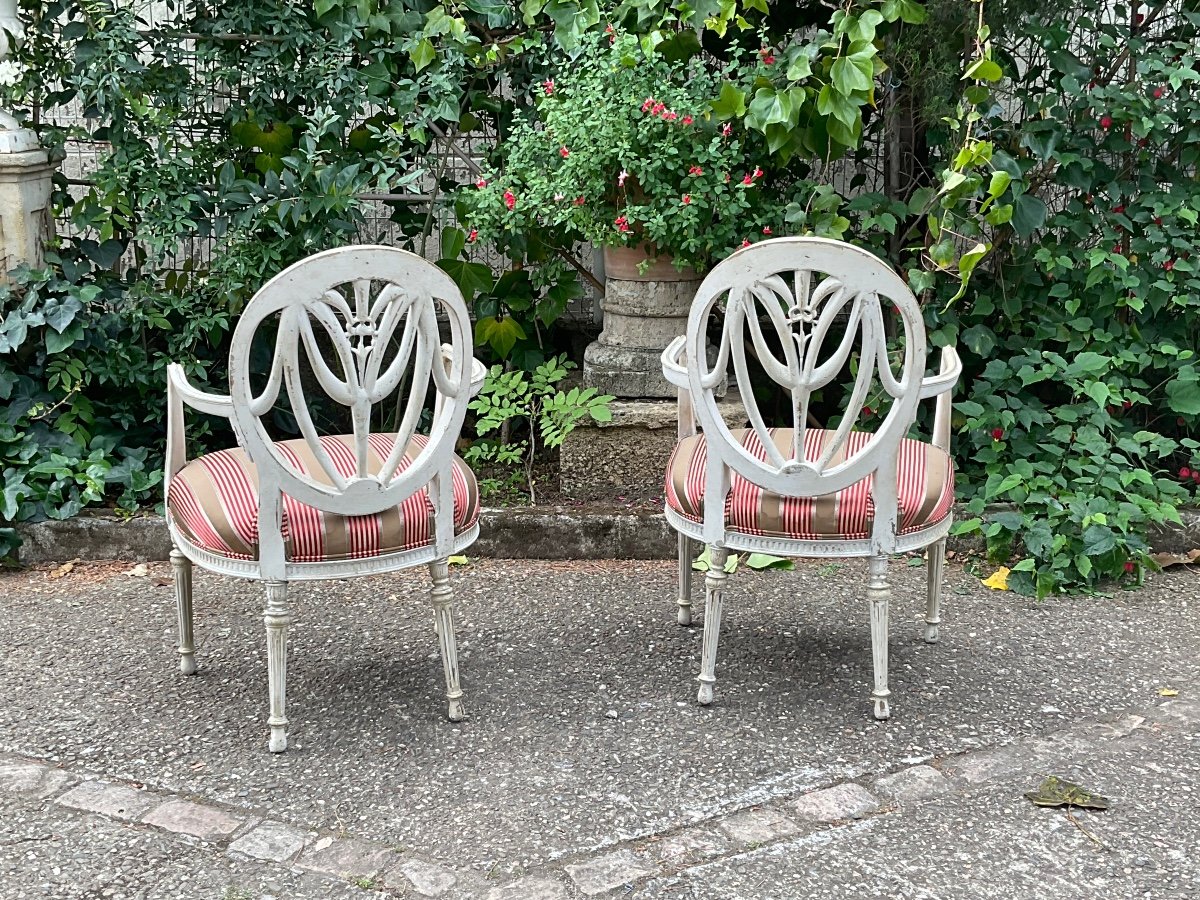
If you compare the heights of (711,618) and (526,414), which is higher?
(526,414)

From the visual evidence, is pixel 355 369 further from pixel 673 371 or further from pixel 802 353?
pixel 802 353

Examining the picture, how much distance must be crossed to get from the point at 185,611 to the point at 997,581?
250 centimetres

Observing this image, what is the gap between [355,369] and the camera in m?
3.01

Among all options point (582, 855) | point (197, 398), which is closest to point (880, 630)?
point (582, 855)

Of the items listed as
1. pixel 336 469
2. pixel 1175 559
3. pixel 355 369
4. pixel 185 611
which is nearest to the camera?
pixel 355 369

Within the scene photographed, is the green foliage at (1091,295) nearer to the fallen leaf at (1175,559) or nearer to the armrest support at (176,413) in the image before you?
the fallen leaf at (1175,559)

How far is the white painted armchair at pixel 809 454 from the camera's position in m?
2.98

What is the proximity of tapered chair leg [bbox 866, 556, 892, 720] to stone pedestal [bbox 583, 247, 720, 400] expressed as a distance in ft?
5.05

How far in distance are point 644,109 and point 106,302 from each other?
7.07 ft

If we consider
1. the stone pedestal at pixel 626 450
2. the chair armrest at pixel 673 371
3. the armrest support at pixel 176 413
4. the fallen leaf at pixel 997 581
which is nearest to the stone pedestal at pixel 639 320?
the stone pedestal at pixel 626 450

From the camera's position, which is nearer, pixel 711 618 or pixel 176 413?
pixel 711 618

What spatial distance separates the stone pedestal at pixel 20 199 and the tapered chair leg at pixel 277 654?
7.50 feet

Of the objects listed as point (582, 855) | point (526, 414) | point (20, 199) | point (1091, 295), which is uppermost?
point (20, 199)

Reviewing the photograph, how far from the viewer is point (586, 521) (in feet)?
14.5
